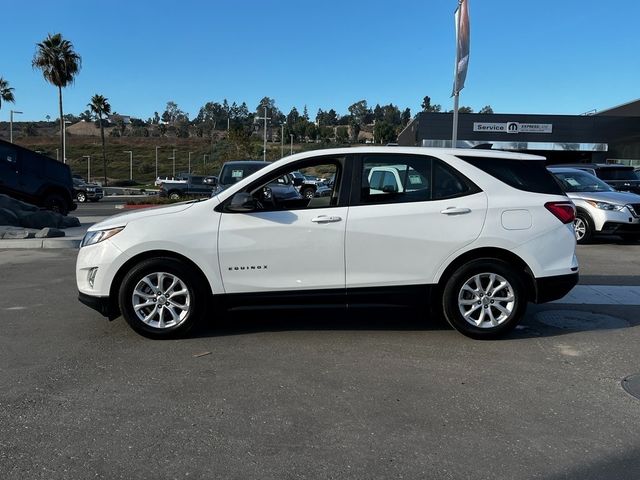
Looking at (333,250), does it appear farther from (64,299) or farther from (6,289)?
(6,289)

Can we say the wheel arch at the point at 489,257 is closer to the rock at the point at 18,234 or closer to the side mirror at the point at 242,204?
the side mirror at the point at 242,204

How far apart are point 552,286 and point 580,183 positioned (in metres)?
8.74

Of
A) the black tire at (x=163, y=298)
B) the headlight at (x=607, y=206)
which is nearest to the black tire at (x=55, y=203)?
the black tire at (x=163, y=298)

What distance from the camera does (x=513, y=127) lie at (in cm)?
3791

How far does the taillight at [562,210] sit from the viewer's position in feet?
18.1

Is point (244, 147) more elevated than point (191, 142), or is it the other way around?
point (191, 142)

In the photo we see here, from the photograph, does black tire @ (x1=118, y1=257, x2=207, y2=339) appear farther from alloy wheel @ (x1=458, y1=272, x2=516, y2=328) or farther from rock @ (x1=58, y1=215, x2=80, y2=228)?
rock @ (x1=58, y1=215, x2=80, y2=228)

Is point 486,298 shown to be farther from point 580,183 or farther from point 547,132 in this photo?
point 547,132

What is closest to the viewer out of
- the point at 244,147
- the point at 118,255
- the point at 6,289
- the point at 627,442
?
the point at 627,442

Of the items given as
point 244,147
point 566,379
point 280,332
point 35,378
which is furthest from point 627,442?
point 244,147

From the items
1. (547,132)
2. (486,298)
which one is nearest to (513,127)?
(547,132)

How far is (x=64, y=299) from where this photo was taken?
732 centimetres

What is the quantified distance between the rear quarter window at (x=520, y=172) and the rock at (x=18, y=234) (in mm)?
10204

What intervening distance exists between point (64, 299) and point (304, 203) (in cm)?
365
